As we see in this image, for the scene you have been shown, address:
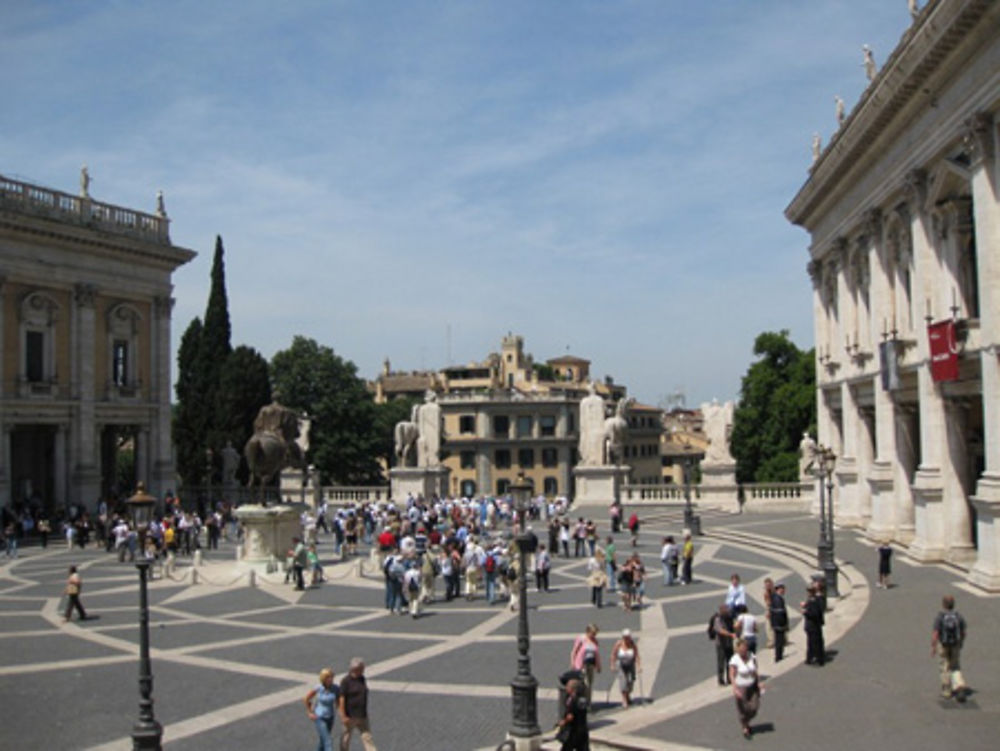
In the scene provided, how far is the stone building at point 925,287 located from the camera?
806 inches

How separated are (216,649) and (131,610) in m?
5.26

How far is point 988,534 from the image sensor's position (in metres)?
19.9

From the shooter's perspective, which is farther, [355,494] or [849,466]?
[355,494]

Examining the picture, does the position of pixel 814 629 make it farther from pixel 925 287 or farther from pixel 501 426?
pixel 501 426

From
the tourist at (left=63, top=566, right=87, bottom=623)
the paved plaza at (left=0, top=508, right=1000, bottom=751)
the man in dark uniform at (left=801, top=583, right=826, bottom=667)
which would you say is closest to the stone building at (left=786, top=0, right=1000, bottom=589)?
the paved plaza at (left=0, top=508, right=1000, bottom=751)

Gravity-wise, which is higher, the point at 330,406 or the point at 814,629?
the point at 330,406

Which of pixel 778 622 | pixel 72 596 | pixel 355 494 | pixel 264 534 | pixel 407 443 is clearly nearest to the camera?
pixel 778 622

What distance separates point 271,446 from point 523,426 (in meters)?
61.6

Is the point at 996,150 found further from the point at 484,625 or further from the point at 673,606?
the point at 484,625

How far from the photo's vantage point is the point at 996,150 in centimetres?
2022

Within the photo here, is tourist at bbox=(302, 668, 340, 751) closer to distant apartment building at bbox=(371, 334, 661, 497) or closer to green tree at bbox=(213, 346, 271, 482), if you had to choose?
green tree at bbox=(213, 346, 271, 482)

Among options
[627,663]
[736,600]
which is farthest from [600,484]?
[627,663]

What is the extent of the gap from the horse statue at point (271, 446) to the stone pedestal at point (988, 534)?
17.7 m

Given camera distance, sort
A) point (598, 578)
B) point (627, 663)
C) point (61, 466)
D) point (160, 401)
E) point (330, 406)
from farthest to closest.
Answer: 1. point (330, 406)
2. point (160, 401)
3. point (61, 466)
4. point (598, 578)
5. point (627, 663)
